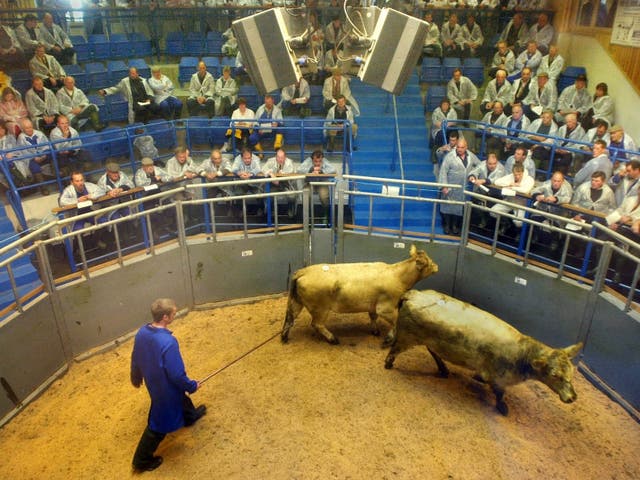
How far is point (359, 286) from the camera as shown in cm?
654

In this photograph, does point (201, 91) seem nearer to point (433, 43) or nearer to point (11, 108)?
point (11, 108)

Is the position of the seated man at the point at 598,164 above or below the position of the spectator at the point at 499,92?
below

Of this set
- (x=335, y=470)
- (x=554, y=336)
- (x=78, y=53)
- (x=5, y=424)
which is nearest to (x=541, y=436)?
(x=554, y=336)

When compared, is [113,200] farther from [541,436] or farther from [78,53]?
[78,53]

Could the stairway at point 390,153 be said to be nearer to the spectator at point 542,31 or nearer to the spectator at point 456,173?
the spectator at point 456,173

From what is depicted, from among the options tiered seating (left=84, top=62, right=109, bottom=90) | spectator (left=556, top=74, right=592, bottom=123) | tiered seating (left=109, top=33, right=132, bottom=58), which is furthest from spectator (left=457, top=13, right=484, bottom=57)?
tiered seating (left=84, top=62, right=109, bottom=90)

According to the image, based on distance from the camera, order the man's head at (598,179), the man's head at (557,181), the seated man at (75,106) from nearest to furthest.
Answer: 1. the man's head at (598,179)
2. the man's head at (557,181)
3. the seated man at (75,106)

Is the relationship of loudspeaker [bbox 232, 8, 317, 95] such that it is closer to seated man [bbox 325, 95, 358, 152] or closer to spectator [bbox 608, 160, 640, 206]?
seated man [bbox 325, 95, 358, 152]

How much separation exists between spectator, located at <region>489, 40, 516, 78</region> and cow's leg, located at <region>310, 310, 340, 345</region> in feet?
28.9

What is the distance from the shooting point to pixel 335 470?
502 cm

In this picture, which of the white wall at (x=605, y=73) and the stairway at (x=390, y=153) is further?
the white wall at (x=605, y=73)

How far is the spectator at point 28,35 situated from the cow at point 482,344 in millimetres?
11800

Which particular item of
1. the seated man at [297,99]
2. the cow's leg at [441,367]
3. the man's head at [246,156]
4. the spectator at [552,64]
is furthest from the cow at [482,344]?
the spectator at [552,64]

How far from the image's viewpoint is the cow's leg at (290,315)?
22.1 feet
